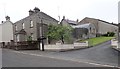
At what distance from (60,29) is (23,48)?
7329mm

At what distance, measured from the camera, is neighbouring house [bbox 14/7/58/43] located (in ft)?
159

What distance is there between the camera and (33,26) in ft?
Result: 162

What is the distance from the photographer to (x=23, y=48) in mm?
40312

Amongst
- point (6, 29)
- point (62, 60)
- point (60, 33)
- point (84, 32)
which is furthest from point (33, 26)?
point (62, 60)

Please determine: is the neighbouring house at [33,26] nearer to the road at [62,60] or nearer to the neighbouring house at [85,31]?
the neighbouring house at [85,31]

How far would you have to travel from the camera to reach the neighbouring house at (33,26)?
159ft

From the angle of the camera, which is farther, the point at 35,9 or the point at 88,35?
the point at 88,35

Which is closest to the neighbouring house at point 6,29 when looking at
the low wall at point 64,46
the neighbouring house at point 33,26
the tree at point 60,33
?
the neighbouring house at point 33,26

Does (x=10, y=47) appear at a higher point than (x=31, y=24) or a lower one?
lower

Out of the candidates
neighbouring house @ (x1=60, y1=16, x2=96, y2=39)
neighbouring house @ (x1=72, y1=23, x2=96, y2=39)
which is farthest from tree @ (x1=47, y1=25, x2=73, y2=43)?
neighbouring house @ (x1=72, y1=23, x2=96, y2=39)

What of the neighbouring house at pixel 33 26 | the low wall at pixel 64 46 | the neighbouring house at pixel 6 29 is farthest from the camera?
the neighbouring house at pixel 6 29

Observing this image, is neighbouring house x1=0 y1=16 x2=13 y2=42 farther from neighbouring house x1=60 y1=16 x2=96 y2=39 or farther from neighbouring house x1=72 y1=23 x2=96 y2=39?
neighbouring house x1=72 y1=23 x2=96 y2=39

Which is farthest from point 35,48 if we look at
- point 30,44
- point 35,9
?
point 35,9

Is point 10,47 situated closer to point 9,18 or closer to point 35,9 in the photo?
point 35,9
